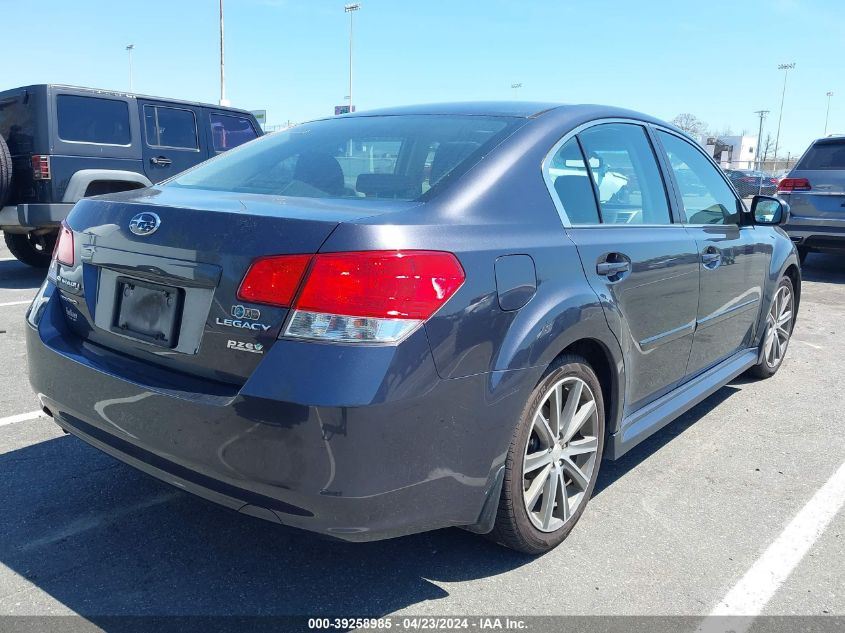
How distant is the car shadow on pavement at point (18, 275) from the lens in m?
7.77

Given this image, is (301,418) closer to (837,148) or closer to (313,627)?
(313,627)

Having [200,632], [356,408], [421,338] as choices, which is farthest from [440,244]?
[200,632]

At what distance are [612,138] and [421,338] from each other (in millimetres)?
1656

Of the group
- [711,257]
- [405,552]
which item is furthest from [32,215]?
[711,257]

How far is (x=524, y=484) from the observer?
250cm

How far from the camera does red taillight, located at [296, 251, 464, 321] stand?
1955mm

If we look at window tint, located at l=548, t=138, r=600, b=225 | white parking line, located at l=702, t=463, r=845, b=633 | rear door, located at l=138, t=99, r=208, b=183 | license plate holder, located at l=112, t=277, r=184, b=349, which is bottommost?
white parking line, located at l=702, t=463, r=845, b=633

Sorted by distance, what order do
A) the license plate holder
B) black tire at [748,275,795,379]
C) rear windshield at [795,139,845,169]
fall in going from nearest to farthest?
the license plate holder → black tire at [748,275,795,379] → rear windshield at [795,139,845,169]

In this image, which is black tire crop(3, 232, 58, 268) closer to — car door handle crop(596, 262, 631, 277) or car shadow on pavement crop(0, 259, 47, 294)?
car shadow on pavement crop(0, 259, 47, 294)

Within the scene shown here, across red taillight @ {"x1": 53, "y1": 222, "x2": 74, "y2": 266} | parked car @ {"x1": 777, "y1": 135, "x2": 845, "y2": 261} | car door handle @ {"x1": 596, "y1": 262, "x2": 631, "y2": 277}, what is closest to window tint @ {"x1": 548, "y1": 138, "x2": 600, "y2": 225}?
car door handle @ {"x1": 596, "y1": 262, "x2": 631, "y2": 277}

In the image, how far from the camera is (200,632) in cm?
218

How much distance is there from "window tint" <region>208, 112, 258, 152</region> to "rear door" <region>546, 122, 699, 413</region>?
23.4 feet

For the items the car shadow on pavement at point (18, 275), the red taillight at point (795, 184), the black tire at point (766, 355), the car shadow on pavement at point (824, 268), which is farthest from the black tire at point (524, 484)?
the car shadow on pavement at point (824, 268)

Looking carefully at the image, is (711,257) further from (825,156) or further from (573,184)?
(825,156)
